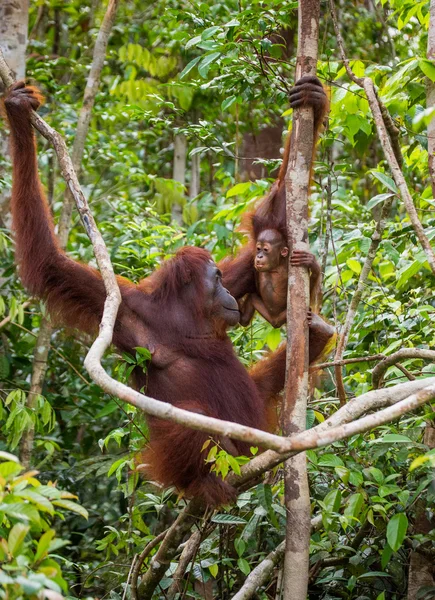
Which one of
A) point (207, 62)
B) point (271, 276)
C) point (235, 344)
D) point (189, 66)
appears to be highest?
point (189, 66)

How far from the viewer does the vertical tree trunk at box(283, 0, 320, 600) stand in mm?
2936

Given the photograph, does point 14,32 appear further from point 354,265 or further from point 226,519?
point 226,519

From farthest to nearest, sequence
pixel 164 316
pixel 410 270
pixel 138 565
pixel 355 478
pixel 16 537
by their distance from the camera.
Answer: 1. pixel 164 316
2. pixel 410 270
3. pixel 138 565
4. pixel 355 478
5. pixel 16 537

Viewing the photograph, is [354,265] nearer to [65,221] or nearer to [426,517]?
[426,517]

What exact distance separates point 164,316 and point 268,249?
62cm

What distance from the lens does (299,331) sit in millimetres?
3127

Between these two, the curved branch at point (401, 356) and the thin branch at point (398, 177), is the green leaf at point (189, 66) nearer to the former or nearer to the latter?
the thin branch at point (398, 177)

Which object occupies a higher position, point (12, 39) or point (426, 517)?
point (12, 39)

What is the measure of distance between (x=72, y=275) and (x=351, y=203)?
2.64 m

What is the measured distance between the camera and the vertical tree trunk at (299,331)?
9.63 ft

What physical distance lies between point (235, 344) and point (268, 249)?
1009 mm

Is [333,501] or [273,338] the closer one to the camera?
[333,501]

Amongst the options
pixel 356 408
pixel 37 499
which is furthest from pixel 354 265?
pixel 37 499

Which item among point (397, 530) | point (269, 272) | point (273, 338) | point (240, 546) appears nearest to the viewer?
point (397, 530)
